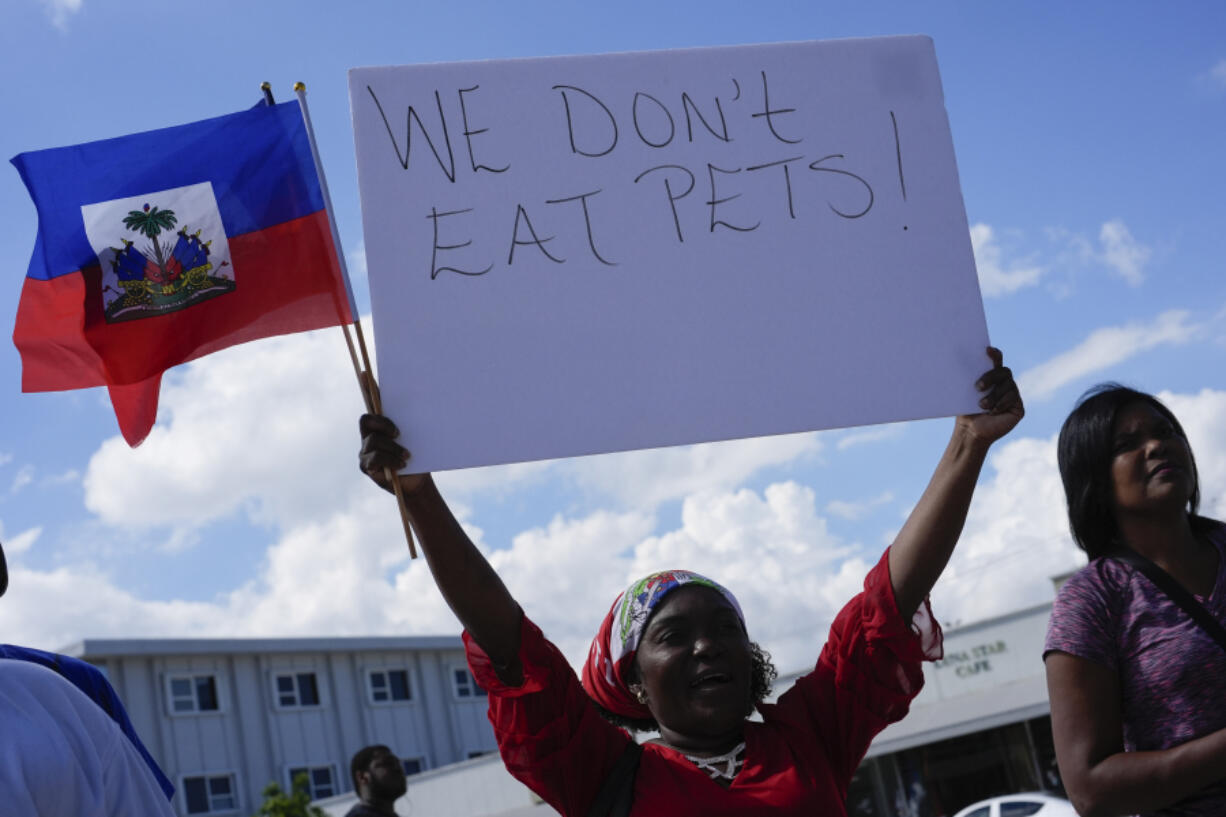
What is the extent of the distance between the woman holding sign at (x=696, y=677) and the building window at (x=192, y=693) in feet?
105

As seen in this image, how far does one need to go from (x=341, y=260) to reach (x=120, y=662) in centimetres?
3149

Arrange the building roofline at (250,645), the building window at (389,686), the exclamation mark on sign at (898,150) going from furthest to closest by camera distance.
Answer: the building window at (389,686)
the building roofline at (250,645)
the exclamation mark on sign at (898,150)

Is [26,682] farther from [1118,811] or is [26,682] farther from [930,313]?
[1118,811]

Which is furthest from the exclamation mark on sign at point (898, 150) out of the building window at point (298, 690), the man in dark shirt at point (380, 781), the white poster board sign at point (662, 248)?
the building window at point (298, 690)

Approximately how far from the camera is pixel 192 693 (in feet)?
108

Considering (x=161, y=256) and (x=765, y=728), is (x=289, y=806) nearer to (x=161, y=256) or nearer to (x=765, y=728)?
(x=161, y=256)

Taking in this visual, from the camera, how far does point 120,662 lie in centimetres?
3158

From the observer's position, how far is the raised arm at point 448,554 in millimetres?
2541

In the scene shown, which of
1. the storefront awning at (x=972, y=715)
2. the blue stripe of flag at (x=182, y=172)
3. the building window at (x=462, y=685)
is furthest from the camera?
the building window at (x=462, y=685)

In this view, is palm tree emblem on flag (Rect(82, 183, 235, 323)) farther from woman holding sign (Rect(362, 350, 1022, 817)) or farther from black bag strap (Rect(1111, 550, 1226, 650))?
black bag strap (Rect(1111, 550, 1226, 650))

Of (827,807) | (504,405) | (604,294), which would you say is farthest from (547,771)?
(604,294)

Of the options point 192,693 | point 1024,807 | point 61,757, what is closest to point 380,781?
point 61,757

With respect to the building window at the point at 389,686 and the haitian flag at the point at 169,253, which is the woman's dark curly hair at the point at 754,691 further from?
the building window at the point at 389,686

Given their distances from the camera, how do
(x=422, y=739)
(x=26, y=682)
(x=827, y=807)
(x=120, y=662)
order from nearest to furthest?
(x=26, y=682)
(x=827, y=807)
(x=120, y=662)
(x=422, y=739)
